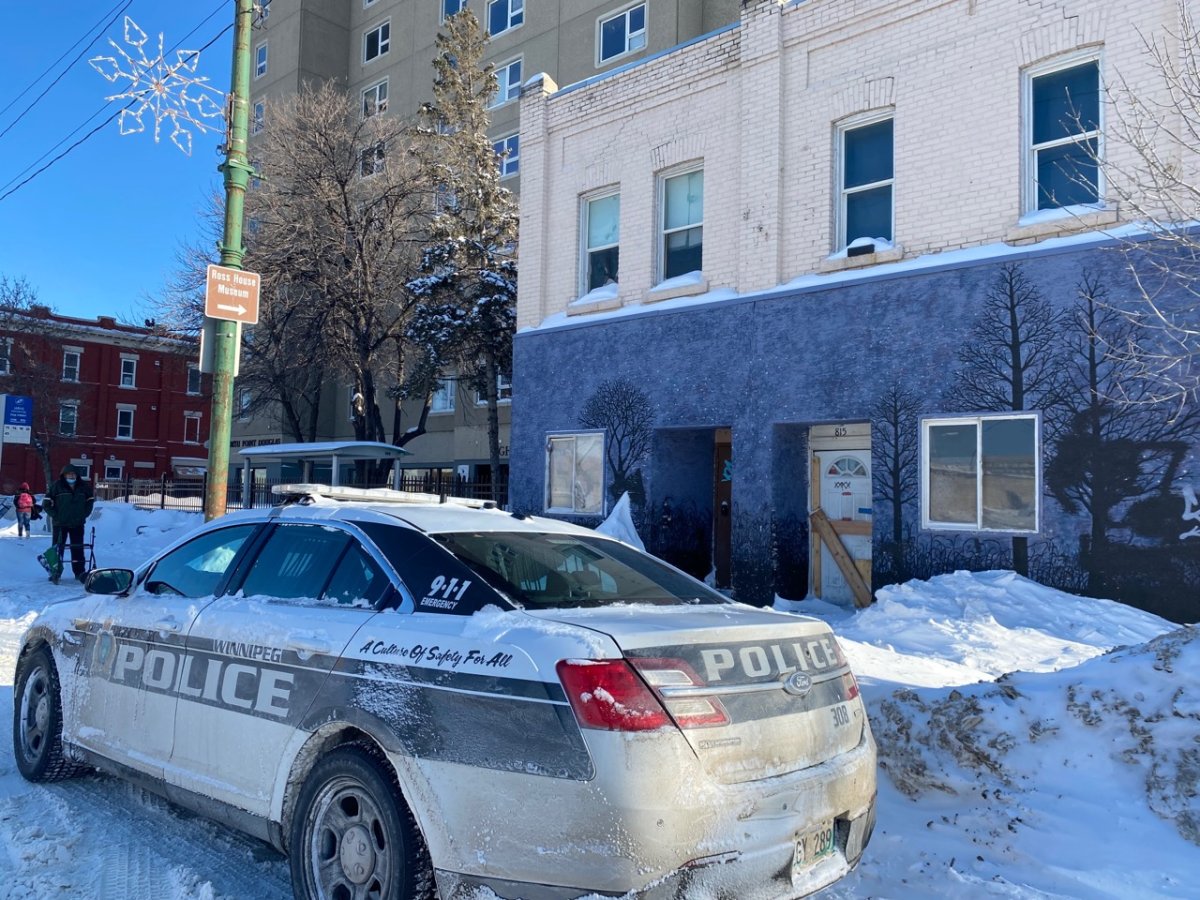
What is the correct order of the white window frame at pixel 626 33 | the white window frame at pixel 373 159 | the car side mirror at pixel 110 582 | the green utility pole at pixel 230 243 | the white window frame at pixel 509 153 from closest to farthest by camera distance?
the car side mirror at pixel 110 582 < the green utility pole at pixel 230 243 < the white window frame at pixel 373 159 < the white window frame at pixel 626 33 < the white window frame at pixel 509 153

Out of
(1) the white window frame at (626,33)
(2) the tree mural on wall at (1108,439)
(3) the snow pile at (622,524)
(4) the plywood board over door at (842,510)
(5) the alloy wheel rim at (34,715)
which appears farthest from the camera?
(1) the white window frame at (626,33)

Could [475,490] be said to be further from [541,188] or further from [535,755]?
[535,755]

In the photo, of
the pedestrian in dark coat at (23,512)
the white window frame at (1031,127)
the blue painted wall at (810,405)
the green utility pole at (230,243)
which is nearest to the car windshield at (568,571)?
the green utility pole at (230,243)

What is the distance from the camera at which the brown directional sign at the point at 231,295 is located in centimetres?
920

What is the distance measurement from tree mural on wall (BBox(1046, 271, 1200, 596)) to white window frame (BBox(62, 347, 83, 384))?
2005 inches

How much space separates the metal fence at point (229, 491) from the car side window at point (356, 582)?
473 inches

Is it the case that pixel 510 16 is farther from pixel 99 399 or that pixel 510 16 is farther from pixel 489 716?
pixel 99 399

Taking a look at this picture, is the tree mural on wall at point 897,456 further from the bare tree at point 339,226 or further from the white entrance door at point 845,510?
the bare tree at point 339,226

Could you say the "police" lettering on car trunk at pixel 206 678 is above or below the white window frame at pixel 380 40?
below

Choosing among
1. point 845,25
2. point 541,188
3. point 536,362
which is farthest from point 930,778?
point 541,188

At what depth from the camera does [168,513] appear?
74.5ft

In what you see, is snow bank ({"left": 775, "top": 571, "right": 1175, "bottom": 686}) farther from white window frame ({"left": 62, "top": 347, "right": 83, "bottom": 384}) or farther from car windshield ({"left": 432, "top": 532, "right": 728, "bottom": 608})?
white window frame ({"left": 62, "top": 347, "right": 83, "bottom": 384})

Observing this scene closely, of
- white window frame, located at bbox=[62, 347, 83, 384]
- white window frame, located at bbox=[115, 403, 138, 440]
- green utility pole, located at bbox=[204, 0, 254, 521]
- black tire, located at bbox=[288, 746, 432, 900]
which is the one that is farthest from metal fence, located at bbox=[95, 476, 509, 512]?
white window frame, located at bbox=[115, 403, 138, 440]

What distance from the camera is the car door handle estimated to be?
3.58 metres
